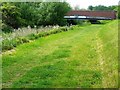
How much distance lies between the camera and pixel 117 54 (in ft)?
38.5

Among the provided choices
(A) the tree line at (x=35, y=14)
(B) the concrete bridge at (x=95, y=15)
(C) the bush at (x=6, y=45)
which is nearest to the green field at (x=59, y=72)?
(C) the bush at (x=6, y=45)

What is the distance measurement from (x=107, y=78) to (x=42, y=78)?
1.66 m

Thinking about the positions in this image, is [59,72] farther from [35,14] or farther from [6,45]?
[35,14]

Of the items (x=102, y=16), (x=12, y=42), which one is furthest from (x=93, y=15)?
(x=12, y=42)

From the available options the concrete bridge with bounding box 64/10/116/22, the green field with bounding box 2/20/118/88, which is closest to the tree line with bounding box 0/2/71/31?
the green field with bounding box 2/20/118/88

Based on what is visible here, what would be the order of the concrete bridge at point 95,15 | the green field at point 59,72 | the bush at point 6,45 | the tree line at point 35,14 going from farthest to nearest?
1. the concrete bridge at point 95,15
2. the tree line at point 35,14
3. the bush at point 6,45
4. the green field at point 59,72

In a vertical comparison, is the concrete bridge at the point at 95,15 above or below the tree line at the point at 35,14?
below

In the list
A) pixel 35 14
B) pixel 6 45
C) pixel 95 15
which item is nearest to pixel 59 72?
pixel 6 45

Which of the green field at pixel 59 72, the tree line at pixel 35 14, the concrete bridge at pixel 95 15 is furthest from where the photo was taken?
the concrete bridge at pixel 95 15

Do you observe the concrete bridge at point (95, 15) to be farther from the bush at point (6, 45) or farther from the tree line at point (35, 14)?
the bush at point (6, 45)

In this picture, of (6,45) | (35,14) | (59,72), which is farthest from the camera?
(35,14)

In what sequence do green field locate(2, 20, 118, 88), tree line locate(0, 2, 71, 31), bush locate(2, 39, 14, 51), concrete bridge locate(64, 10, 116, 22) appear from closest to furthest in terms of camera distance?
1. green field locate(2, 20, 118, 88)
2. bush locate(2, 39, 14, 51)
3. tree line locate(0, 2, 71, 31)
4. concrete bridge locate(64, 10, 116, 22)

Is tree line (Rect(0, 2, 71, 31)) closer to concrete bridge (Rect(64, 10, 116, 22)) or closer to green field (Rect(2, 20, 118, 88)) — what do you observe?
green field (Rect(2, 20, 118, 88))

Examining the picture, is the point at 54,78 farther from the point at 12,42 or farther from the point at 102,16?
the point at 102,16
